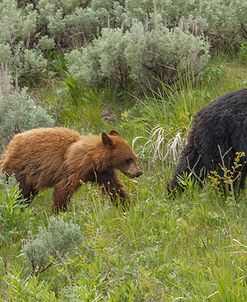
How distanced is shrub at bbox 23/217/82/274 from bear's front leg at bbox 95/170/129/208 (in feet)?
4.89

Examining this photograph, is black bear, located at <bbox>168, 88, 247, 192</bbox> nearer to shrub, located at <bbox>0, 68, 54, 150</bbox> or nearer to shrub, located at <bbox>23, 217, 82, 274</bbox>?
shrub, located at <bbox>23, 217, 82, 274</bbox>

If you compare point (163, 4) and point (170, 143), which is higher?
point (163, 4)

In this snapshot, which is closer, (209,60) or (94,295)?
(94,295)

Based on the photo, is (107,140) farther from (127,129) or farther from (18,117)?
(18,117)

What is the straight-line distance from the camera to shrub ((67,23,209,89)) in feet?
32.0

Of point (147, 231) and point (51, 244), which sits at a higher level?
point (51, 244)

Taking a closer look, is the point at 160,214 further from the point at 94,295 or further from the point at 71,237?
the point at 94,295

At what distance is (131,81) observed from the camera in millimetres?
10266

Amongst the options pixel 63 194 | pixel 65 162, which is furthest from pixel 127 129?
pixel 63 194

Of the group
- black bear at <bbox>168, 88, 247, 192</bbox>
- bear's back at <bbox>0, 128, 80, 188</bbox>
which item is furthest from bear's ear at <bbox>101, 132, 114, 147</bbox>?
black bear at <bbox>168, 88, 247, 192</bbox>

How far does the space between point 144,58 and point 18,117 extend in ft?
5.84

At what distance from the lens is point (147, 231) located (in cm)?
644

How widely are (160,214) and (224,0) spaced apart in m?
5.60

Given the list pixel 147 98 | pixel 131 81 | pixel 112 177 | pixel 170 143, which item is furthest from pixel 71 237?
pixel 131 81
